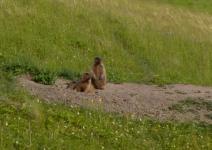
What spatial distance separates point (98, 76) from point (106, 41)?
6691 millimetres

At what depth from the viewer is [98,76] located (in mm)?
A: 19312

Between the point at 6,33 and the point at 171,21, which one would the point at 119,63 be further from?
the point at 171,21

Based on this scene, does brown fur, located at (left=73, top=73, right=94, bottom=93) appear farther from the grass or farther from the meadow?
the grass

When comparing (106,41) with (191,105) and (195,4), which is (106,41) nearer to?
(191,105)

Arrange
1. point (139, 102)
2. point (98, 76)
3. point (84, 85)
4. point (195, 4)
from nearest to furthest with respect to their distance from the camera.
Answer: point (139, 102)
point (84, 85)
point (98, 76)
point (195, 4)

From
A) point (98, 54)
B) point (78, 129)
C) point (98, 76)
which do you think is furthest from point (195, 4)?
point (78, 129)

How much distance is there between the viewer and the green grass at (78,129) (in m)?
12.1

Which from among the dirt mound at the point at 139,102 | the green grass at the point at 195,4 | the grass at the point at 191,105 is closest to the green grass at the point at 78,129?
the dirt mound at the point at 139,102

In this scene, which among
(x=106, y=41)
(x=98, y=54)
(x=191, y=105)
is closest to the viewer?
(x=191, y=105)

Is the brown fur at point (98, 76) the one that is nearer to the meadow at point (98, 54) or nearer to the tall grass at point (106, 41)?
the meadow at point (98, 54)

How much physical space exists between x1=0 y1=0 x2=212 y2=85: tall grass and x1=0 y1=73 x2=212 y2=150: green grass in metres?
6.75

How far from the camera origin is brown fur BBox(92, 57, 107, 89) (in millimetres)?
18545

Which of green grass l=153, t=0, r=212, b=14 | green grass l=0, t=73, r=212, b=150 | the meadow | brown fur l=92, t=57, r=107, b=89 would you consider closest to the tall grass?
the meadow

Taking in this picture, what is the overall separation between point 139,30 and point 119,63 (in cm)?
360
